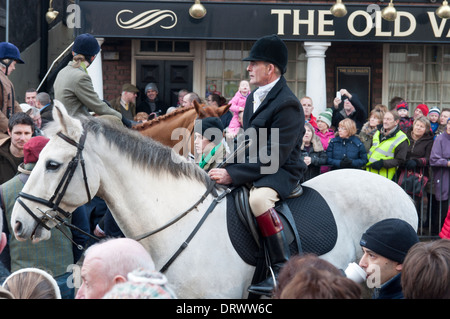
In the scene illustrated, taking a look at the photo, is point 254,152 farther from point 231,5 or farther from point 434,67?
point 434,67

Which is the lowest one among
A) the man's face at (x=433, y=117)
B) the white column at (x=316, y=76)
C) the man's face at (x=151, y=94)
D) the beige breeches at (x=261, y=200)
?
the beige breeches at (x=261, y=200)

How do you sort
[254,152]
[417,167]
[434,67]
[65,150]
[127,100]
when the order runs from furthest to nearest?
[434,67] < [127,100] < [417,167] < [254,152] < [65,150]

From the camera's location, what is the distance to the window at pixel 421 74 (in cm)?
1595

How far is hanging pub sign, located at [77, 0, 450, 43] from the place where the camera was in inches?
548

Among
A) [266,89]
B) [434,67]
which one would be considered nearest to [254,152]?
[266,89]

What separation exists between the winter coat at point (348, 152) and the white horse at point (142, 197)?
5201 mm

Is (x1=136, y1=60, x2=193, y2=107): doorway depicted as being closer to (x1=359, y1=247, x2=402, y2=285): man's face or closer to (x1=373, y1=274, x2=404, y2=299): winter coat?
(x1=359, y1=247, x2=402, y2=285): man's face

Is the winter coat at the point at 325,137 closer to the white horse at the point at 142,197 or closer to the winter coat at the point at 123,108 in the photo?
the winter coat at the point at 123,108

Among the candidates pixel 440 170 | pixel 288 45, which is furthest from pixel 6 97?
pixel 288 45

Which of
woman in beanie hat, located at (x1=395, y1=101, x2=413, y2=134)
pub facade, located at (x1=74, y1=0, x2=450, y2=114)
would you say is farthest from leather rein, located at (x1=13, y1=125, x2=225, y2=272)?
pub facade, located at (x1=74, y1=0, x2=450, y2=114)

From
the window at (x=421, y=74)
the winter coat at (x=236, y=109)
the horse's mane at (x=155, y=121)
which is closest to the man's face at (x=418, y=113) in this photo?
the winter coat at (x=236, y=109)

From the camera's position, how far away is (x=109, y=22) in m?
13.9

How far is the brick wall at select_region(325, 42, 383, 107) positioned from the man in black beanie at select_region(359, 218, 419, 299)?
11925 mm

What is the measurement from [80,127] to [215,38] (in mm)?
9706
